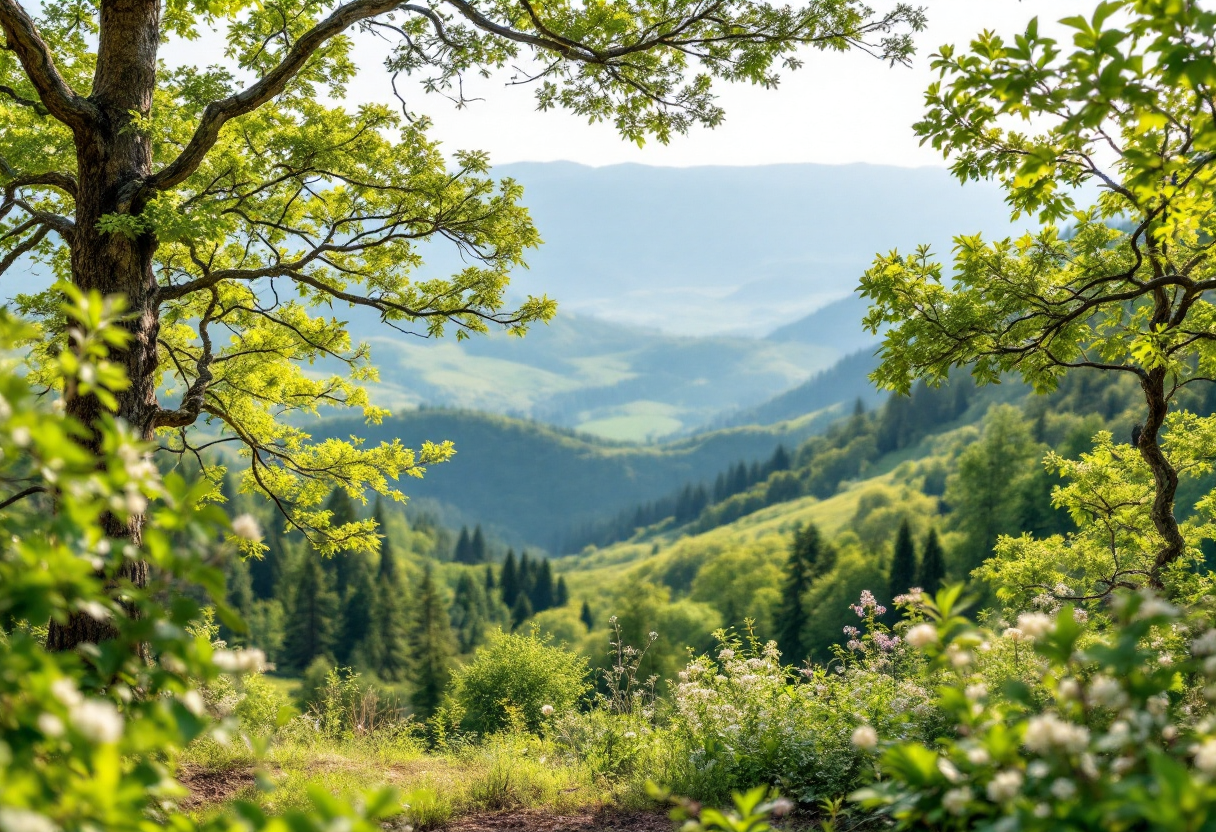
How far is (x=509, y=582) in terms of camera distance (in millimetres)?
107875

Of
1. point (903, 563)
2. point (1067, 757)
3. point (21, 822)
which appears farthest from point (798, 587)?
point (21, 822)

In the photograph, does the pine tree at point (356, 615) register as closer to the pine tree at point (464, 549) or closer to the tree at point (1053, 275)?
the pine tree at point (464, 549)

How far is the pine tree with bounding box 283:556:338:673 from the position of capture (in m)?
73.9

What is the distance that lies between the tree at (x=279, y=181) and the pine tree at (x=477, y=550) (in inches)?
5309

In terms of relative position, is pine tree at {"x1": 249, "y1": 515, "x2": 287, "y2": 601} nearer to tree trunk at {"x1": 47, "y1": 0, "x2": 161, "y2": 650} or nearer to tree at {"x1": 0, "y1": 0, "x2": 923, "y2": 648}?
tree at {"x1": 0, "y1": 0, "x2": 923, "y2": 648}

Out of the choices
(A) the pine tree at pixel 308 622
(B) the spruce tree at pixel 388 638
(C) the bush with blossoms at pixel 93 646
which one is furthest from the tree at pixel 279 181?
(A) the pine tree at pixel 308 622

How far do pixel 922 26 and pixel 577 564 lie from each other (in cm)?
19322

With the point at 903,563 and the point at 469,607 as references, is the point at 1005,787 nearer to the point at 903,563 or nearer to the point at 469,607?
the point at 903,563

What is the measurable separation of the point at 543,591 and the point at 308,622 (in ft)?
134

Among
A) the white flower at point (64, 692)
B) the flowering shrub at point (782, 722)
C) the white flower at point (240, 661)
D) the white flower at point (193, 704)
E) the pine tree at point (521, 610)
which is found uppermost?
the white flower at point (64, 692)

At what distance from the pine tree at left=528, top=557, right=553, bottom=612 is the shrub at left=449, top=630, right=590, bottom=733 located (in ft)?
267

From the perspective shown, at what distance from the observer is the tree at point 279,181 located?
7.54m

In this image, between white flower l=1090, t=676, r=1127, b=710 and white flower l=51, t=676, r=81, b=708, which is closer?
white flower l=51, t=676, r=81, b=708

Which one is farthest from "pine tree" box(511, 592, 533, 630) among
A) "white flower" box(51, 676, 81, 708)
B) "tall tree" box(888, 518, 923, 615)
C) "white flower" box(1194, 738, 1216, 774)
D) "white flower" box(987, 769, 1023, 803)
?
"white flower" box(1194, 738, 1216, 774)
